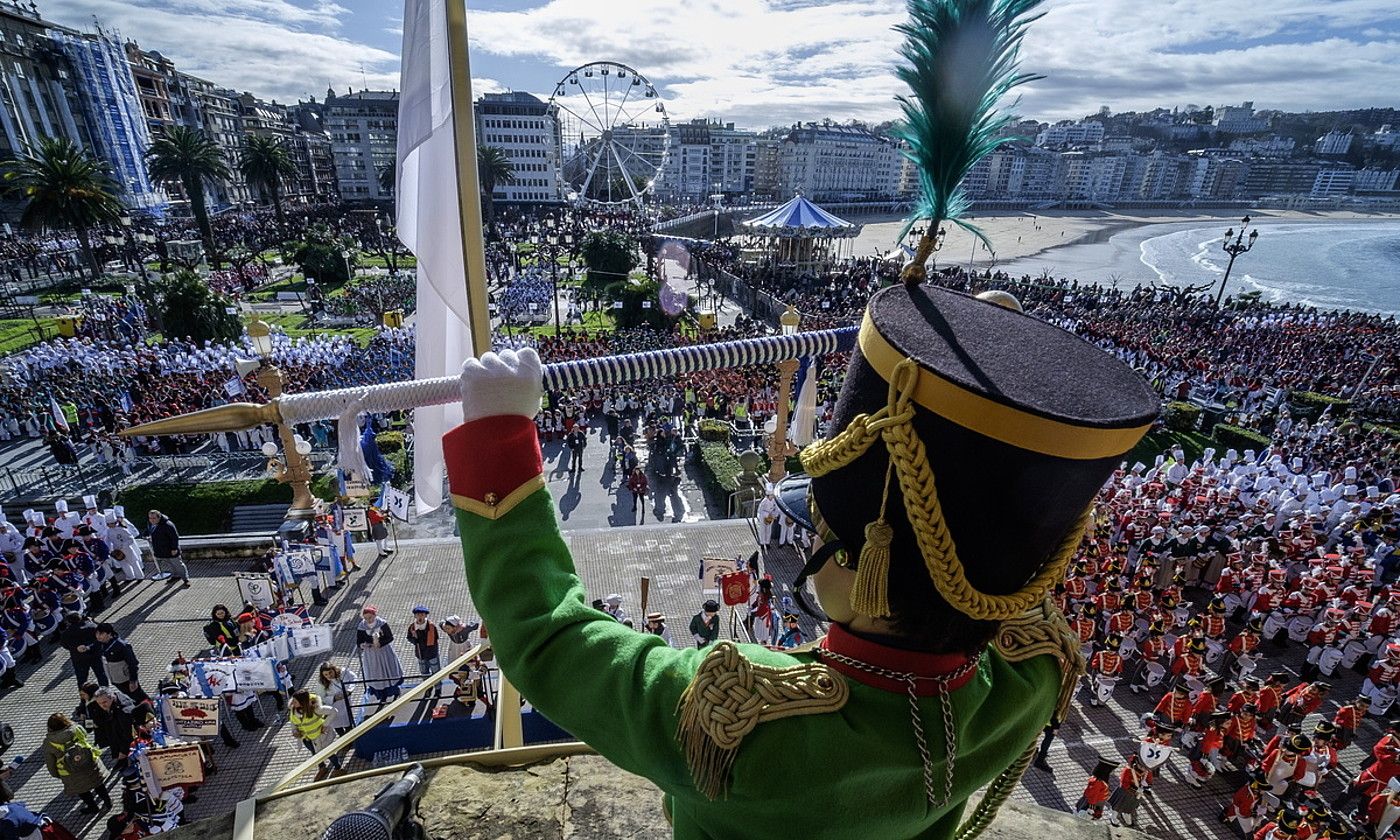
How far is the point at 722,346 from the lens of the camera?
4504mm

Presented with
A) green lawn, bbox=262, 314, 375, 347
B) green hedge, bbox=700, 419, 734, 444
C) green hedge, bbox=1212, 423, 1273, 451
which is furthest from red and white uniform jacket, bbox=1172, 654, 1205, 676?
green lawn, bbox=262, 314, 375, 347

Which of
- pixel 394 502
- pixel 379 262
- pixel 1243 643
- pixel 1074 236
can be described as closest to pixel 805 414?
pixel 1243 643

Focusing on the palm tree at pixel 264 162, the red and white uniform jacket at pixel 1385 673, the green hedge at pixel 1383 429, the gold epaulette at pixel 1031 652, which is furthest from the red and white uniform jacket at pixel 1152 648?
the palm tree at pixel 264 162

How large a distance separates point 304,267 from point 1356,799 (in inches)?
1981

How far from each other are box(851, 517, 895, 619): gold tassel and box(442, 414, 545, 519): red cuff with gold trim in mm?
1102

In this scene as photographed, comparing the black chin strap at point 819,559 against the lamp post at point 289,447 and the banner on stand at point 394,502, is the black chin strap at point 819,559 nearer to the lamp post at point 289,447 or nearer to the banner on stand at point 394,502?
the lamp post at point 289,447

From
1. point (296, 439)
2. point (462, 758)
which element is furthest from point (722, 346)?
point (462, 758)

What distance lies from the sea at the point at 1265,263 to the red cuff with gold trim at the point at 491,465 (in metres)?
65.6

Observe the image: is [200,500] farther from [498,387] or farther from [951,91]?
[951,91]

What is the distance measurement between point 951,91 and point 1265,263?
11691cm

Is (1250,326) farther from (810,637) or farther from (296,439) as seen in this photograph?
(296,439)

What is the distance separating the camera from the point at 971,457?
1.64 metres

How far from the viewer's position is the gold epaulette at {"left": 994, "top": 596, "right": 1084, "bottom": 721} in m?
2.26

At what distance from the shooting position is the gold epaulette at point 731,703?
1730 mm
